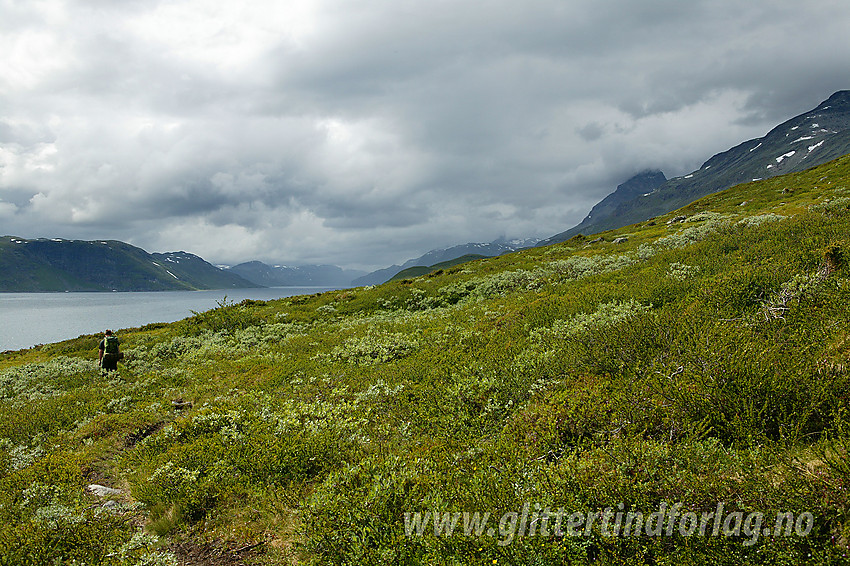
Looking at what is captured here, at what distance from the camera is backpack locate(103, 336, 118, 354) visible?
19156 mm

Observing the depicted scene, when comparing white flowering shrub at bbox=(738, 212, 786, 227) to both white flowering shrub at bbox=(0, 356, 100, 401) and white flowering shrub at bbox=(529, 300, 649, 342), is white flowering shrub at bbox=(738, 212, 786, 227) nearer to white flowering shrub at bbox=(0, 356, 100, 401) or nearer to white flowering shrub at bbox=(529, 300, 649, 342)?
white flowering shrub at bbox=(529, 300, 649, 342)

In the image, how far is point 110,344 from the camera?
63.3 feet

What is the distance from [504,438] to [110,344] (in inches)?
858

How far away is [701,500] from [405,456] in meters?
4.18

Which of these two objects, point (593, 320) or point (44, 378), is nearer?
point (593, 320)

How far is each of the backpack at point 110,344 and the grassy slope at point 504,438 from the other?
4.93 meters

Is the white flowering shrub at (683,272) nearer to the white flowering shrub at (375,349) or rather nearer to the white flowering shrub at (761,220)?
the white flowering shrub at (761,220)

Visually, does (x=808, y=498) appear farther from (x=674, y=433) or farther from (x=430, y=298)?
(x=430, y=298)

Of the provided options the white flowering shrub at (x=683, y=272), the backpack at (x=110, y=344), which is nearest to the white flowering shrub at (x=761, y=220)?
the white flowering shrub at (x=683, y=272)

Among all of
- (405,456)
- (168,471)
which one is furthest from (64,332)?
(405,456)

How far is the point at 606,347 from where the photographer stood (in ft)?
27.9

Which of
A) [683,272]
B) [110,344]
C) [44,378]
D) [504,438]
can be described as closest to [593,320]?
[683,272]

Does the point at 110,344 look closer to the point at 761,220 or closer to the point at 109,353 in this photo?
the point at 109,353

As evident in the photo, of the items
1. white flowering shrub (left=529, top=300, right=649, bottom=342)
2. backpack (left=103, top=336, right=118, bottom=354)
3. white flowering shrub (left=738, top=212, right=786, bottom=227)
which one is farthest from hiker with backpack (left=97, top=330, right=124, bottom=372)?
white flowering shrub (left=738, top=212, right=786, bottom=227)
